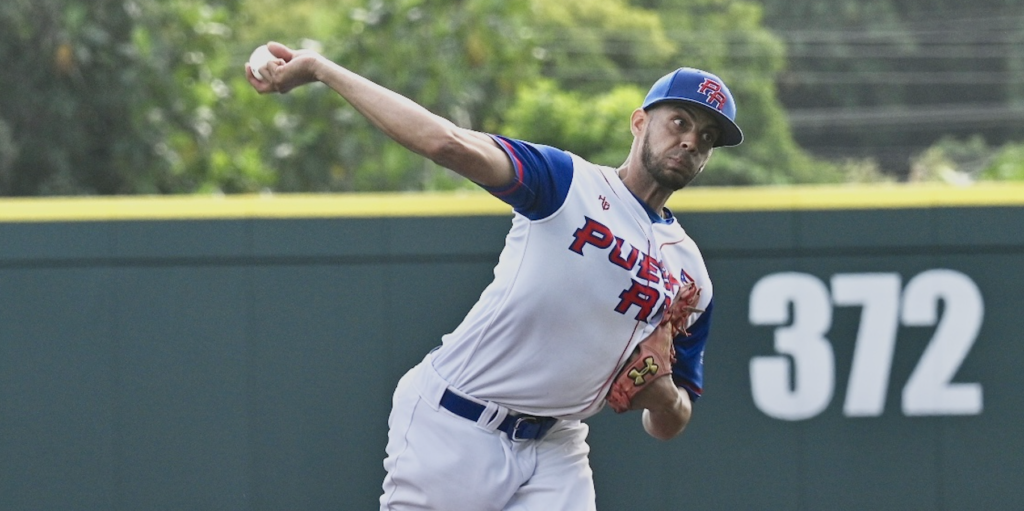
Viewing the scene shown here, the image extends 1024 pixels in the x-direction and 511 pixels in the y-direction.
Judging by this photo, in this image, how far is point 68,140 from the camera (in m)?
12.7

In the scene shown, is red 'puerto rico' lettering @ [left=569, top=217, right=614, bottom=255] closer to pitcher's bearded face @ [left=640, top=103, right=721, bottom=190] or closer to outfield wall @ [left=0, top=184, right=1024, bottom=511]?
pitcher's bearded face @ [left=640, top=103, right=721, bottom=190]

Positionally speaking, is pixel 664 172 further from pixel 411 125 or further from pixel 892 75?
pixel 892 75

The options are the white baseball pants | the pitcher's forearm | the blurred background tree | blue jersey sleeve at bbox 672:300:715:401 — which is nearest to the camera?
the pitcher's forearm

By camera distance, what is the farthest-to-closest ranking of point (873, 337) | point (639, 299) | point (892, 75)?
point (892, 75), point (873, 337), point (639, 299)

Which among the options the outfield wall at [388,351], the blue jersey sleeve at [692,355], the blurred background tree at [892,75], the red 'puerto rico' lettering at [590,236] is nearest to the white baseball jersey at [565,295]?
the red 'puerto rico' lettering at [590,236]

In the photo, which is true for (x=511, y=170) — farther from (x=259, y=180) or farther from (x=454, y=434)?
(x=259, y=180)

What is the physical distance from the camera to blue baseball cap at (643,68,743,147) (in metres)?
3.52

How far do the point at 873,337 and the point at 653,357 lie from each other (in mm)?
2619

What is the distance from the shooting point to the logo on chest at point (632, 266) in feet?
11.1

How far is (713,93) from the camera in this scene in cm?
355

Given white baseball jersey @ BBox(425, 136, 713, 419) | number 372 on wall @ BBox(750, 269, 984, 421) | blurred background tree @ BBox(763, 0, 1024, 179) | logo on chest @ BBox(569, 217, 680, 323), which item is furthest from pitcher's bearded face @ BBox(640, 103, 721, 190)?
blurred background tree @ BBox(763, 0, 1024, 179)

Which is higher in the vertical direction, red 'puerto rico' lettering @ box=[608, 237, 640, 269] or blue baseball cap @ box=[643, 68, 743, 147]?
blue baseball cap @ box=[643, 68, 743, 147]

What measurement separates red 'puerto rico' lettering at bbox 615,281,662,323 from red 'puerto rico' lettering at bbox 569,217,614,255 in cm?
14

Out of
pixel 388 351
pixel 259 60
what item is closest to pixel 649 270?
pixel 259 60
